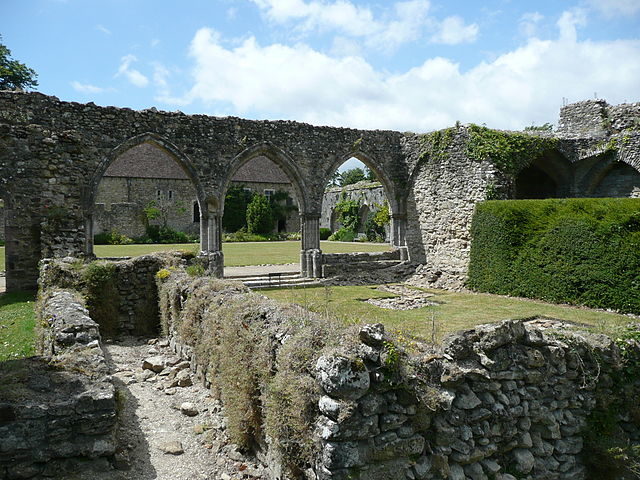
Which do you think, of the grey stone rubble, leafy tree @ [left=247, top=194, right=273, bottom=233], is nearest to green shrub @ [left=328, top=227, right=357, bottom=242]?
leafy tree @ [left=247, top=194, right=273, bottom=233]

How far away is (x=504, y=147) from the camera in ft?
45.6

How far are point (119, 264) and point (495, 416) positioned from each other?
7043 millimetres

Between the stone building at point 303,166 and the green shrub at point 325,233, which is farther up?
the stone building at point 303,166

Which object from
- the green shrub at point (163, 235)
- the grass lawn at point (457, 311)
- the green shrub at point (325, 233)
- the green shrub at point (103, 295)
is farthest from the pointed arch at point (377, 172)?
the green shrub at point (163, 235)

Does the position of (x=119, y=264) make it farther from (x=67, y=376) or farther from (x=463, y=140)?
(x=463, y=140)

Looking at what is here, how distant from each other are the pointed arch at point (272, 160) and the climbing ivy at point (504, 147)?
5352mm

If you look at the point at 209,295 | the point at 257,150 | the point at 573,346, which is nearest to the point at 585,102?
the point at 257,150

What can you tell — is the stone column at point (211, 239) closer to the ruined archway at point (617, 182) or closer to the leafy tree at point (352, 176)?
the ruined archway at point (617, 182)

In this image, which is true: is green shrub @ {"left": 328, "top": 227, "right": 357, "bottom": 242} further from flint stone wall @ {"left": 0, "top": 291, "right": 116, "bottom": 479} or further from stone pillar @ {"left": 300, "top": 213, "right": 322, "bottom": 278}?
flint stone wall @ {"left": 0, "top": 291, "right": 116, "bottom": 479}

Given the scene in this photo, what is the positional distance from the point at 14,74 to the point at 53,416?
1382 inches

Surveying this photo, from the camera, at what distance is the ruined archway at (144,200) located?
30.2 m

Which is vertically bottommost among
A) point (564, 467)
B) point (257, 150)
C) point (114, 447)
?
point (564, 467)

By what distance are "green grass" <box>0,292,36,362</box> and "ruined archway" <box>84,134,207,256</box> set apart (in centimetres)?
1959

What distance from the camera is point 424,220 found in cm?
1616
